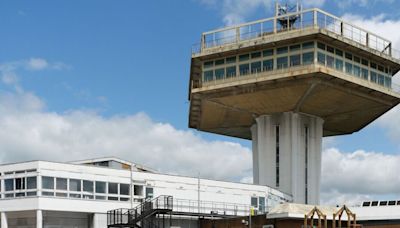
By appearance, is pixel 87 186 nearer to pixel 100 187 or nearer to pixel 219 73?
pixel 100 187

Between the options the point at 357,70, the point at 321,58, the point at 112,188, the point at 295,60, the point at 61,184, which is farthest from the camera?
the point at 357,70

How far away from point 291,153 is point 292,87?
385 inches

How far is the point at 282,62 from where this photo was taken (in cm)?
5406

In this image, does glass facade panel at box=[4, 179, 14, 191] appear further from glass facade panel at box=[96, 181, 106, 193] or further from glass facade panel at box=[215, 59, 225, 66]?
glass facade panel at box=[215, 59, 225, 66]

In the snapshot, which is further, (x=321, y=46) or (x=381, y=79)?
(x=381, y=79)

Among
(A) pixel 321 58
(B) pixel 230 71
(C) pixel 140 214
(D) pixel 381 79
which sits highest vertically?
(A) pixel 321 58

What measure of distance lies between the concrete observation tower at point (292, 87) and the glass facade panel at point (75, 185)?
1747 cm

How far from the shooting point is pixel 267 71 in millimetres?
54500

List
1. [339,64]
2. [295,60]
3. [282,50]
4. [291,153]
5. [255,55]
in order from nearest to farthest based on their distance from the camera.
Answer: [295,60]
[282,50]
[339,64]
[255,55]
[291,153]

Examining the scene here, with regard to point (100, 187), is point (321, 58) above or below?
above

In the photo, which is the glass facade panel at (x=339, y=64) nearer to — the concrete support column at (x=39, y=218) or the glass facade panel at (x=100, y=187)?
the glass facade panel at (x=100, y=187)

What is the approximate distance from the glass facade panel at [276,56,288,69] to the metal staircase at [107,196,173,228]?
52.1 ft

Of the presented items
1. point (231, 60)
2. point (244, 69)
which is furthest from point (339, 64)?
point (231, 60)

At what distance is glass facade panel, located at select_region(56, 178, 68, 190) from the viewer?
140 ft
